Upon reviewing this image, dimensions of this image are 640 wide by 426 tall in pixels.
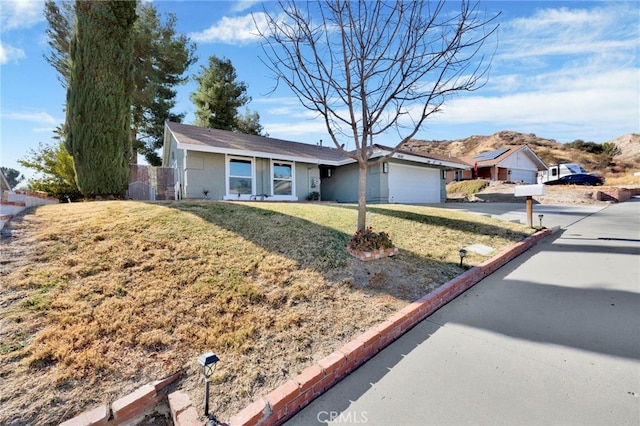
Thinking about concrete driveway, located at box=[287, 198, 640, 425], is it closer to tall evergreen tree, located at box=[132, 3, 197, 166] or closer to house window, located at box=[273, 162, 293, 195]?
house window, located at box=[273, 162, 293, 195]

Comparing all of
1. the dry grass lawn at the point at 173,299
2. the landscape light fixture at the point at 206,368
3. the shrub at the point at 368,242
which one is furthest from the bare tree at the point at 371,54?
the landscape light fixture at the point at 206,368

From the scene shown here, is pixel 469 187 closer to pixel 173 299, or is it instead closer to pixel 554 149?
pixel 173 299

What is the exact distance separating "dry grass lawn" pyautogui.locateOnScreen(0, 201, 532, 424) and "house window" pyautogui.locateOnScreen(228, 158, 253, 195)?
19.5ft

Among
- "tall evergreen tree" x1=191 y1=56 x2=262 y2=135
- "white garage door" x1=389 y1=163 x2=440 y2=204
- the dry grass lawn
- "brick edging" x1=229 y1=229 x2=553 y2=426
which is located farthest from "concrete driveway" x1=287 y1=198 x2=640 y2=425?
"tall evergreen tree" x1=191 y1=56 x2=262 y2=135

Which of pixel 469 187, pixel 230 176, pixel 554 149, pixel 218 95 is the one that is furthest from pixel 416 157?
pixel 554 149

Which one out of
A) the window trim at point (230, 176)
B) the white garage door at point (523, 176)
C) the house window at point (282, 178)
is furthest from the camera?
the white garage door at point (523, 176)

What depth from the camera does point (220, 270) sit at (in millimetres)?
3855

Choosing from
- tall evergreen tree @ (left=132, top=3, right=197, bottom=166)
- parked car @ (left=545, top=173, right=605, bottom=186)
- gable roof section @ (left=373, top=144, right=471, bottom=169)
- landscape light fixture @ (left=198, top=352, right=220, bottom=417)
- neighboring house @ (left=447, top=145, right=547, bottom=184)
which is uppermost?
tall evergreen tree @ (left=132, top=3, right=197, bottom=166)

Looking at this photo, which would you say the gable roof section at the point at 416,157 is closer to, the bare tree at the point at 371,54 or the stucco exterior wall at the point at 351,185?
the stucco exterior wall at the point at 351,185

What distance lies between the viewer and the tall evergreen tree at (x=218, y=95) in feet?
72.5

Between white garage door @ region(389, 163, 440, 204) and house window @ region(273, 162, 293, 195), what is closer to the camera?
house window @ region(273, 162, 293, 195)

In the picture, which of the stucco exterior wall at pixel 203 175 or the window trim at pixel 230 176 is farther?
the window trim at pixel 230 176

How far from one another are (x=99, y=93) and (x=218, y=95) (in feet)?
45.4

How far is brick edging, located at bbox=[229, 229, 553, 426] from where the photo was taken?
1.99 meters
